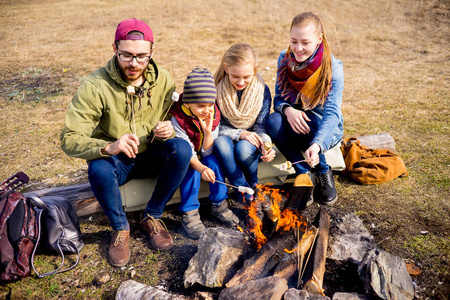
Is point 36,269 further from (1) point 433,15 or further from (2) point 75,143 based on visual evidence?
(1) point 433,15

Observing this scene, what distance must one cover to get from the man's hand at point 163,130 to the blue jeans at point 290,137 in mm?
1109

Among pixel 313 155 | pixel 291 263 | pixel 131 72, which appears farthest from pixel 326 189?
pixel 131 72

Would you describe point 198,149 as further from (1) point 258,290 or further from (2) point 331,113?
(1) point 258,290

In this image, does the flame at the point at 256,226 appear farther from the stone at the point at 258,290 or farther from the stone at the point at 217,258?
the stone at the point at 258,290

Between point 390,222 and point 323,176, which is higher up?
point 323,176

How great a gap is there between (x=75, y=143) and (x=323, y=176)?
2622 millimetres

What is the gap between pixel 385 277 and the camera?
2.31m

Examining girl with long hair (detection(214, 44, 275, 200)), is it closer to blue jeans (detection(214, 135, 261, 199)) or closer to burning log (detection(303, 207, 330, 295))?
blue jeans (detection(214, 135, 261, 199))

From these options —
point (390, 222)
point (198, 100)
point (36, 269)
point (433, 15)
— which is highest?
point (433, 15)

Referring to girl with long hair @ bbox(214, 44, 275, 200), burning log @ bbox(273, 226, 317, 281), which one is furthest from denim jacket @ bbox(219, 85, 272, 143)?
burning log @ bbox(273, 226, 317, 281)

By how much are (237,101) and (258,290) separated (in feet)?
6.54

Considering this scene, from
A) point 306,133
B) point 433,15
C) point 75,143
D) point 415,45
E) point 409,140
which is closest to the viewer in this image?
point 75,143

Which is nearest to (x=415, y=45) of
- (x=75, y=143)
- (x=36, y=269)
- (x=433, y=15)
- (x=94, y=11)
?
(x=433, y=15)

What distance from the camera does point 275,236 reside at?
2.68 m
